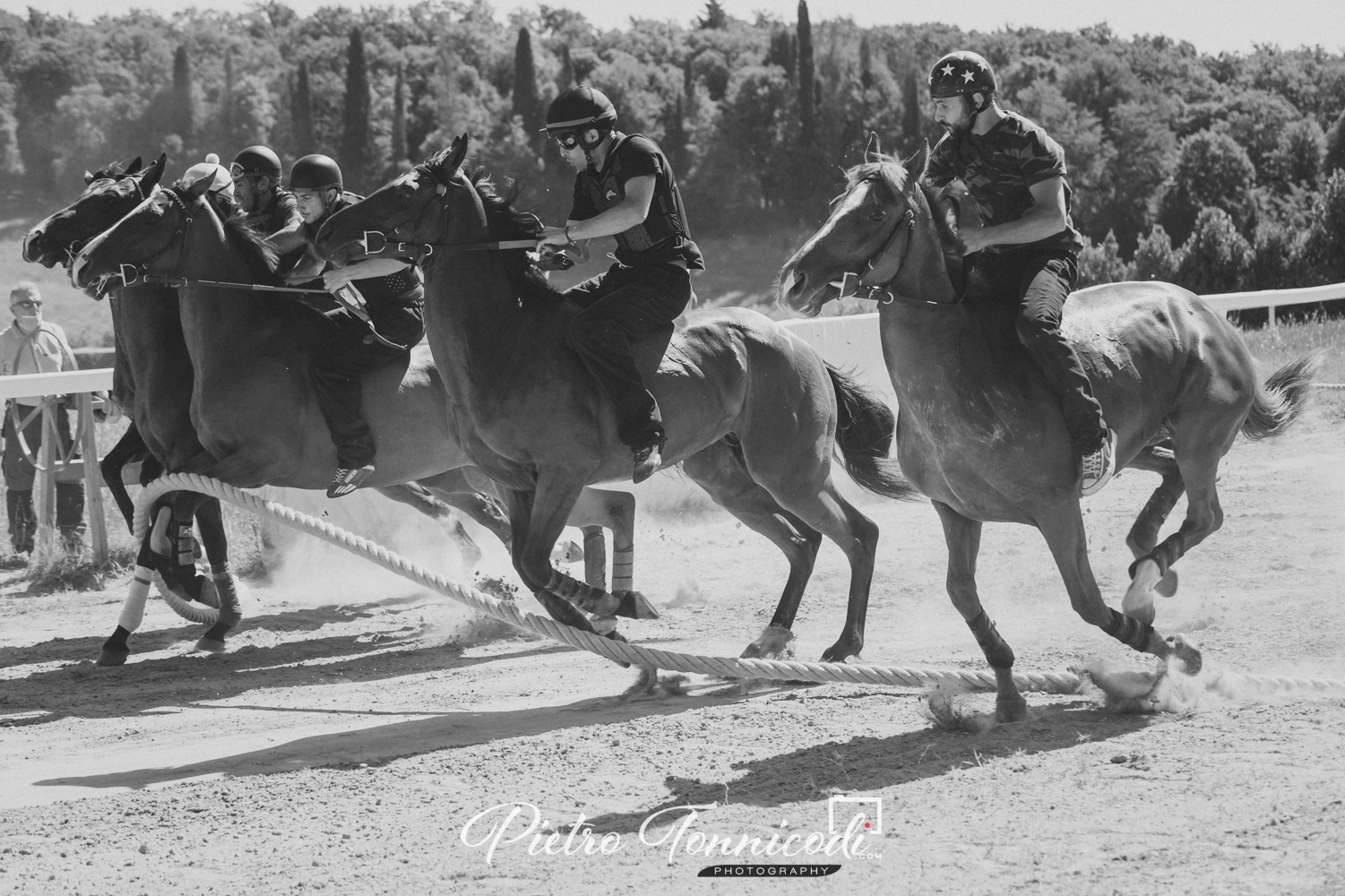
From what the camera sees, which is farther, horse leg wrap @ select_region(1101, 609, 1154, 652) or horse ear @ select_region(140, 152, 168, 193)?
horse ear @ select_region(140, 152, 168, 193)

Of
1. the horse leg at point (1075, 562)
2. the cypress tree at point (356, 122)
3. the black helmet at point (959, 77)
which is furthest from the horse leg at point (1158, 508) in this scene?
the cypress tree at point (356, 122)

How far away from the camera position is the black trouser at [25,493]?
39.5 feet

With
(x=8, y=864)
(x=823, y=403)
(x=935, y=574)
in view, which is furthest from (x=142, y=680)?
(x=935, y=574)

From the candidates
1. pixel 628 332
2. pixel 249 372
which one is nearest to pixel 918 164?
pixel 628 332

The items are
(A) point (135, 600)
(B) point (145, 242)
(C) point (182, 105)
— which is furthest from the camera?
(C) point (182, 105)

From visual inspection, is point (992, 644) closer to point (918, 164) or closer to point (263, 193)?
point (918, 164)

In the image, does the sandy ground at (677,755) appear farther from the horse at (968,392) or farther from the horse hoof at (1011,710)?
the horse at (968,392)

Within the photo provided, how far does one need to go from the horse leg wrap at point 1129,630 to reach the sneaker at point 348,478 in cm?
441

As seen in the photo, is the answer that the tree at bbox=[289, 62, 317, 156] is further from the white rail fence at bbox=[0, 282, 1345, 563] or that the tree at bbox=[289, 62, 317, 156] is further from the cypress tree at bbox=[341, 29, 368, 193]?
the white rail fence at bbox=[0, 282, 1345, 563]

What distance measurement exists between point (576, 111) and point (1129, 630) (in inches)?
140

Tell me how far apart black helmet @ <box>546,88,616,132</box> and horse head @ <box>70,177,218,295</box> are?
8.83 feet

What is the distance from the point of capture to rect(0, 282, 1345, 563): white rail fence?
10.9 meters

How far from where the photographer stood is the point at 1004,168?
6.30 metres

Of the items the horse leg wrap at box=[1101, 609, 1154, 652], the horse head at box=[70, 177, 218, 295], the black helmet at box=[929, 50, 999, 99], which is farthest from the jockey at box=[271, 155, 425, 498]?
the horse leg wrap at box=[1101, 609, 1154, 652]
